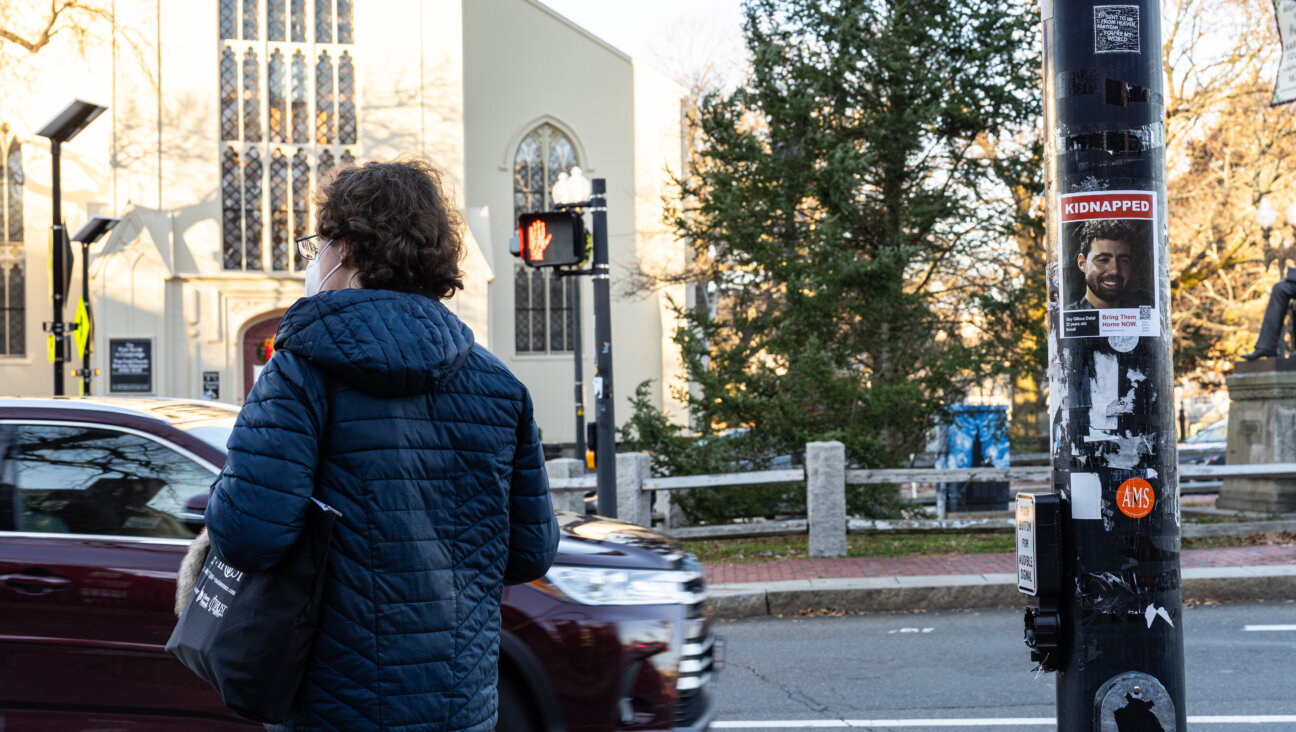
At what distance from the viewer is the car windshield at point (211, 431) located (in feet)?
14.4

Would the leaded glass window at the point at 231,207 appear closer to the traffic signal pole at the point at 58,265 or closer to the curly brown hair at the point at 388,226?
the traffic signal pole at the point at 58,265

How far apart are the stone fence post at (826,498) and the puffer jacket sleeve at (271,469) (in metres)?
9.15

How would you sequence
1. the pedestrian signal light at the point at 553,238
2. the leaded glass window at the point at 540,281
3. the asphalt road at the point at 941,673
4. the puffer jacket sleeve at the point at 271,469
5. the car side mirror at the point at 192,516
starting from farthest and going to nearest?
the leaded glass window at the point at 540,281 < the pedestrian signal light at the point at 553,238 < the asphalt road at the point at 941,673 < the car side mirror at the point at 192,516 < the puffer jacket sleeve at the point at 271,469

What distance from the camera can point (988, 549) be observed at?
11.4 metres

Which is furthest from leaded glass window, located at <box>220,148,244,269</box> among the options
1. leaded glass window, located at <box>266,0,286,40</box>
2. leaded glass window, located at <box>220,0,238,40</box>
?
leaded glass window, located at <box>266,0,286,40</box>

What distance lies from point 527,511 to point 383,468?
17.1 inches

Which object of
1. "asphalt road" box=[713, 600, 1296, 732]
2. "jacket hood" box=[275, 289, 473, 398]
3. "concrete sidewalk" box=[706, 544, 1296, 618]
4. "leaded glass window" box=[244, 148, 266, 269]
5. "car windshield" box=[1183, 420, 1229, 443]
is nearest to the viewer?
"jacket hood" box=[275, 289, 473, 398]

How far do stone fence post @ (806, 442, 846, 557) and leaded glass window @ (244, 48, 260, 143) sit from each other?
2086cm

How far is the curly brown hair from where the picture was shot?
2.30 meters

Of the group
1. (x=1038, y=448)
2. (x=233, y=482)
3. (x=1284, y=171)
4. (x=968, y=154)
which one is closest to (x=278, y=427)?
(x=233, y=482)

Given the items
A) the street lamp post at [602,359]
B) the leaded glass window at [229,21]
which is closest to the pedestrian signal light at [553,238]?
the street lamp post at [602,359]

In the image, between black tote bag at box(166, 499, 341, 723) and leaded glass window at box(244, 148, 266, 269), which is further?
leaded glass window at box(244, 148, 266, 269)

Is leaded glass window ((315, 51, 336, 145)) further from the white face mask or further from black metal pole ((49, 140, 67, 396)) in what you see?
the white face mask

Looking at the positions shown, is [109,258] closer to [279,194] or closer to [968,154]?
[279,194]
